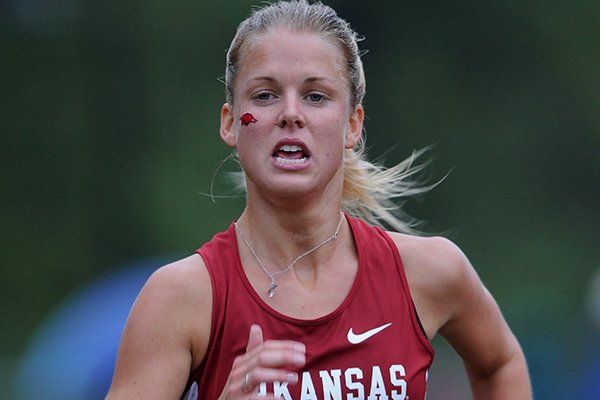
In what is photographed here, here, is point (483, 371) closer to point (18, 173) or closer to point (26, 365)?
point (26, 365)

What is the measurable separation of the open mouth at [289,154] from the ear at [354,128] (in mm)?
234

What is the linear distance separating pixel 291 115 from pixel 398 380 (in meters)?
0.69

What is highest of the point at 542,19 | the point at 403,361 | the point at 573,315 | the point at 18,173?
the point at 542,19

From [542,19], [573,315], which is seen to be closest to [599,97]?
[542,19]

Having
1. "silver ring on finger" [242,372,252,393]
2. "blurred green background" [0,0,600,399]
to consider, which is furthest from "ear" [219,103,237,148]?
"blurred green background" [0,0,600,399]

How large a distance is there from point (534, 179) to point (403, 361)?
7616 millimetres

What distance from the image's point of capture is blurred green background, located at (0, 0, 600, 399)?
9555 millimetres

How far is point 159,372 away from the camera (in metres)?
2.59

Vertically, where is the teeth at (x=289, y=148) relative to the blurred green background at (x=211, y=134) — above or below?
below

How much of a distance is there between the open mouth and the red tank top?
0.88 ft

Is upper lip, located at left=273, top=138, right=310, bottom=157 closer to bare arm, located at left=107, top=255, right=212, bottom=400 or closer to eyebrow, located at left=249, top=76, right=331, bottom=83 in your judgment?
eyebrow, located at left=249, top=76, right=331, bottom=83

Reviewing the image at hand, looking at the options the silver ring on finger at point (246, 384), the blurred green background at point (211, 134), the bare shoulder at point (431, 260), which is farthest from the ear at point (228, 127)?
the blurred green background at point (211, 134)

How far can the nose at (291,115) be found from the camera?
2715mm

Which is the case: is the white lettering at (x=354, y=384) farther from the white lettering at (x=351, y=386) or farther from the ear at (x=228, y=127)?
the ear at (x=228, y=127)
